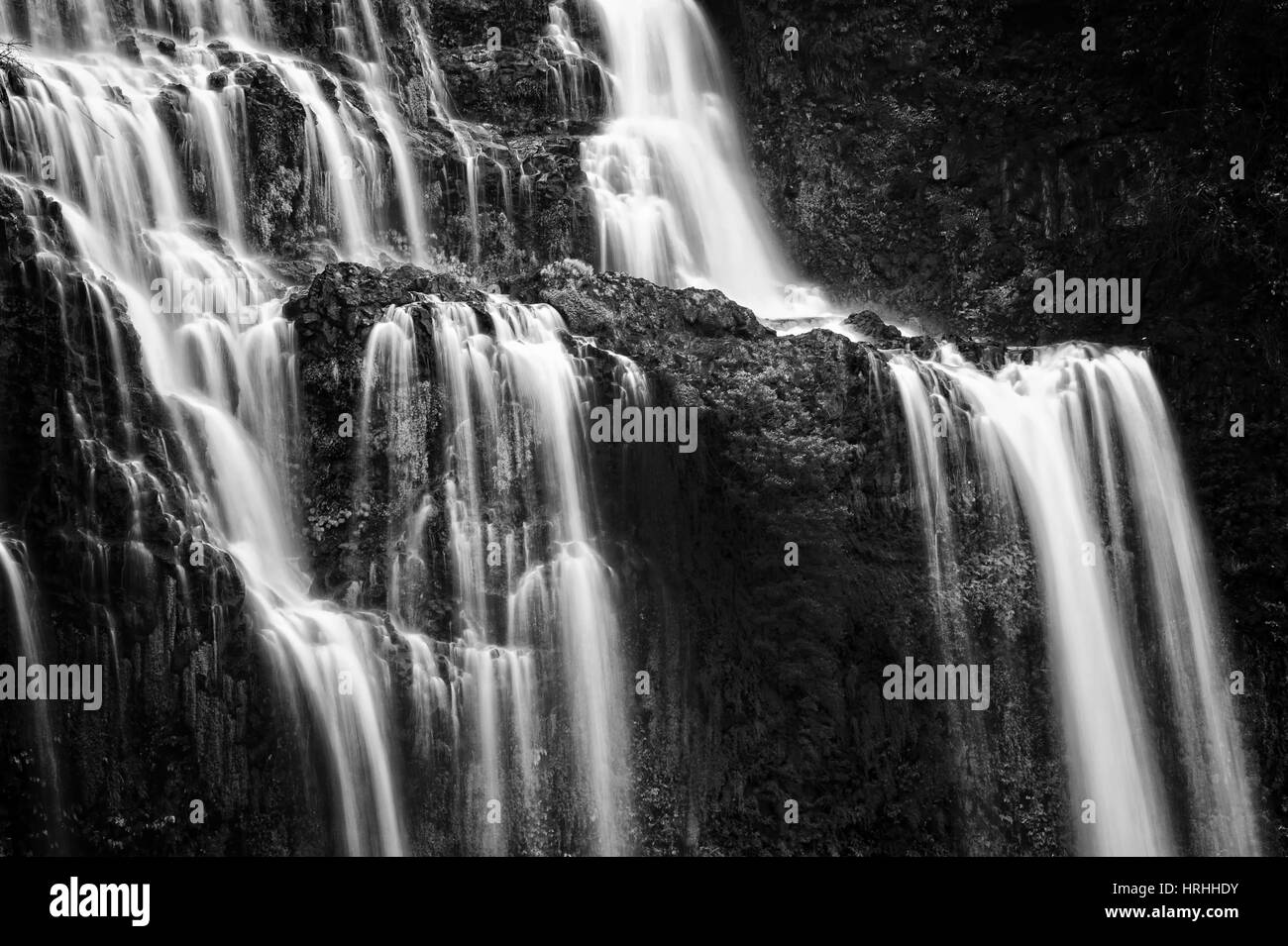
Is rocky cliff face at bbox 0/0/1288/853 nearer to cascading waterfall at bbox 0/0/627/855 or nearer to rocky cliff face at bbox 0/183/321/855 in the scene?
rocky cliff face at bbox 0/183/321/855

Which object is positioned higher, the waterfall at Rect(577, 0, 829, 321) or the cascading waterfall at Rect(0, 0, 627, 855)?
the waterfall at Rect(577, 0, 829, 321)

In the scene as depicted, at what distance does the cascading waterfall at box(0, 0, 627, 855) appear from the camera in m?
14.8

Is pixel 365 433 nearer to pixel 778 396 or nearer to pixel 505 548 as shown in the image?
pixel 505 548

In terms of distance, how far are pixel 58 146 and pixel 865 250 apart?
12.6 m

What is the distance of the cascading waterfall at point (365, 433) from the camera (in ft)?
48.6

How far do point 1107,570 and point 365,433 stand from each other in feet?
30.7

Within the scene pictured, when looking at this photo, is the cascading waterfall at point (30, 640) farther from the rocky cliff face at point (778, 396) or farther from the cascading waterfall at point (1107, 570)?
the cascading waterfall at point (1107, 570)

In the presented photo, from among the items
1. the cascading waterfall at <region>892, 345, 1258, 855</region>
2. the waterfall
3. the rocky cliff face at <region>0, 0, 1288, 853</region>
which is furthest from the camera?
the waterfall

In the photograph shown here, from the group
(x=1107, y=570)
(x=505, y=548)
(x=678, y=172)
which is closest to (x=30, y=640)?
(x=505, y=548)

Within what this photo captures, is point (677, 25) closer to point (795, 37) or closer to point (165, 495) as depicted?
point (795, 37)

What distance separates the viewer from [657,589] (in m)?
16.7

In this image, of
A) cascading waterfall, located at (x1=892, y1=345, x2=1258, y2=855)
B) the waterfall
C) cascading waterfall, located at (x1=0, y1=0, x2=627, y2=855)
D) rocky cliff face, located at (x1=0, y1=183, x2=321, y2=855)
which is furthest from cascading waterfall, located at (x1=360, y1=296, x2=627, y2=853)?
the waterfall

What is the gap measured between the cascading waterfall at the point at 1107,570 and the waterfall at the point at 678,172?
4.34 metres

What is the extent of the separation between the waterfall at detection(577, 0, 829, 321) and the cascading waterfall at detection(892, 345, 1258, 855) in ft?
14.3
